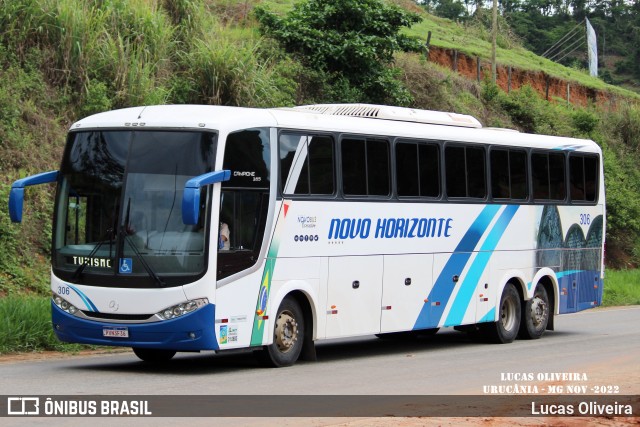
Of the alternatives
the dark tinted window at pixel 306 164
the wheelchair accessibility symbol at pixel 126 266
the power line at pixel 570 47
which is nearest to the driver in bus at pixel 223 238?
the wheelchair accessibility symbol at pixel 126 266

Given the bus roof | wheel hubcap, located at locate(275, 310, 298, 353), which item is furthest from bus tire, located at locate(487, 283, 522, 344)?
wheel hubcap, located at locate(275, 310, 298, 353)

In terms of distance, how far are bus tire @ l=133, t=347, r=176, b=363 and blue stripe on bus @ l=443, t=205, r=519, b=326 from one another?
4.86 metres

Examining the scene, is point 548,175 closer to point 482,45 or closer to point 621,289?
point 621,289

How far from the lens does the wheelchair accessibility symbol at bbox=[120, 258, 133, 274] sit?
13773 millimetres

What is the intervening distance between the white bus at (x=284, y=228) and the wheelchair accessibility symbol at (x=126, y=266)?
12 millimetres

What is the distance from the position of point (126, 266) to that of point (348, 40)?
17747 mm

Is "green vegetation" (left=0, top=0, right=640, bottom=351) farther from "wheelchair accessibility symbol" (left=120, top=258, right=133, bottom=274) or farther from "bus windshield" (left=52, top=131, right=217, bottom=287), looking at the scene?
"wheelchair accessibility symbol" (left=120, top=258, right=133, bottom=274)

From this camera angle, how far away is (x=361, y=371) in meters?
15.0

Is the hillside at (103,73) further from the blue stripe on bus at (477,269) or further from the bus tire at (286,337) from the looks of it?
the blue stripe on bus at (477,269)

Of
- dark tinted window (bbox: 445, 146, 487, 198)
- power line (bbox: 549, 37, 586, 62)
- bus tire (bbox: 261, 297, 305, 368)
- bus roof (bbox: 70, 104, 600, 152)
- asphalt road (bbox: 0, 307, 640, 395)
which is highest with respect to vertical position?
power line (bbox: 549, 37, 586, 62)

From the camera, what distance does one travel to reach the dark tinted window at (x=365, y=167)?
16266mm

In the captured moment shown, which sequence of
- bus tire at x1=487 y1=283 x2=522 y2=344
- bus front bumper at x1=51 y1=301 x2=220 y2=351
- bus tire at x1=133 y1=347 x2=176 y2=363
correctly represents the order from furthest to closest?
1. bus tire at x1=487 y1=283 x2=522 y2=344
2. bus tire at x1=133 y1=347 x2=176 y2=363
3. bus front bumper at x1=51 y1=301 x2=220 y2=351

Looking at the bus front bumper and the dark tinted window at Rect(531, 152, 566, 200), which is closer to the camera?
the bus front bumper

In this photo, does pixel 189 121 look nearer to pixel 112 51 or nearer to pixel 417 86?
pixel 112 51
